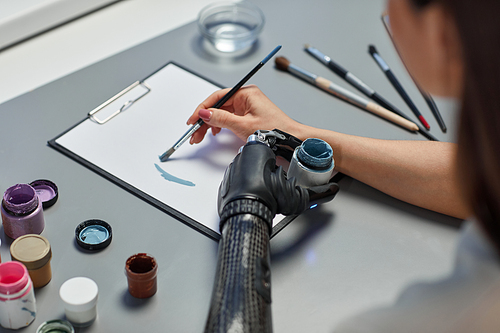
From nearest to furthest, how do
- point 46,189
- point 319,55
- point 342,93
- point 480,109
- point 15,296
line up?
1. point 480,109
2. point 15,296
3. point 46,189
4. point 342,93
5. point 319,55

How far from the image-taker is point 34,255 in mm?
640

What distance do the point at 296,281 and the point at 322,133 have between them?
33cm

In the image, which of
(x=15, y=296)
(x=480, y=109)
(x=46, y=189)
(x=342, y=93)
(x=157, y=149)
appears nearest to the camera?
(x=480, y=109)

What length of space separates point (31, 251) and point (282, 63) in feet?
2.47

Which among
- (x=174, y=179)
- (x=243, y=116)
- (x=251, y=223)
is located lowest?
(x=251, y=223)

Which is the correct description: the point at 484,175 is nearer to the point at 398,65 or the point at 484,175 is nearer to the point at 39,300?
the point at 39,300

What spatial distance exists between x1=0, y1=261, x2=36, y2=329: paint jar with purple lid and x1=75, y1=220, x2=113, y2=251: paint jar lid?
12cm

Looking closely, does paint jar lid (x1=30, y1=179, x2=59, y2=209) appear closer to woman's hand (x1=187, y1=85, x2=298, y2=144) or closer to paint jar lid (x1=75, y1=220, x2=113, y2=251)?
paint jar lid (x1=75, y1=220, x2=113, y2=251)

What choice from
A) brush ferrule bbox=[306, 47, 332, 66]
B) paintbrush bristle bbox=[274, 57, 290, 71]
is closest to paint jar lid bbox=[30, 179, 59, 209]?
paintbrush bristle bbox=[274, 57, 290, 71]

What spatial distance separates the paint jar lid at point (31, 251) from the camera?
0.63 metres

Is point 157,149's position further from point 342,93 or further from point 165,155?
point 342,93

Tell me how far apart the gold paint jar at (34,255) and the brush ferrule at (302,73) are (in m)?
0.73

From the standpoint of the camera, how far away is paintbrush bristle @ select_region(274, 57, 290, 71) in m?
→ 1.15

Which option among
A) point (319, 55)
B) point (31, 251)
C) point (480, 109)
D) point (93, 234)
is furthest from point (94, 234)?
point (319, 55)
